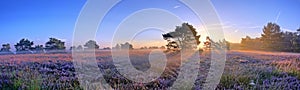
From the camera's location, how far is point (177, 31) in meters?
21.4

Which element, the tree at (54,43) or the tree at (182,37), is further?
the tree at (54,43)

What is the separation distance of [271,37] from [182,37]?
12679 millimetres

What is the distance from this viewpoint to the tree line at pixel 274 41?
27.3 metres

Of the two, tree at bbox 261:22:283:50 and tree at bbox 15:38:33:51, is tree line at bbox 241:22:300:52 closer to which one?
tree at bbox 261:22:283:50

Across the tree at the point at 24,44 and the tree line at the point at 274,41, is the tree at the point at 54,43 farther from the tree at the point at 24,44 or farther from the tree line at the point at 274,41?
the tree line at the point at 274,41

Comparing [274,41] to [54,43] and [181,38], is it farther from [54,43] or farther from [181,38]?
[54,43]

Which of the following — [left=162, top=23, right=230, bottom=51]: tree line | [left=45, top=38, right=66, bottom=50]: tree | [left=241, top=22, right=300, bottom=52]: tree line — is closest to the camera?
[left=162, top=23, right=230, bottom=51]: tree line

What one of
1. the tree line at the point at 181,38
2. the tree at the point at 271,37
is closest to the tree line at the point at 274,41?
the tree at the point at 271,37

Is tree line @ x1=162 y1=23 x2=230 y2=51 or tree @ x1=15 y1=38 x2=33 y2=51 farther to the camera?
tree @ x1=15 y1=38 x2=33 y2=51

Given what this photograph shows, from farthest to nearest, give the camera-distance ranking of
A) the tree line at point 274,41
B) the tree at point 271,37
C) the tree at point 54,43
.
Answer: the tree at point 54,43
the tree at point 271,37
the tree line at point 274,41

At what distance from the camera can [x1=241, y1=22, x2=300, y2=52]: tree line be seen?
27256 mm

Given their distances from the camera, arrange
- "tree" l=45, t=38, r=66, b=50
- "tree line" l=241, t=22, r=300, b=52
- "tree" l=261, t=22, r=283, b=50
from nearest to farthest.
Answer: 1. "tree line" l=241, t=22, r=300, b=52
2. "tree" l=261, t=22, r=283, b=50
3. "tree" l=45, t=38, r=66, b=50

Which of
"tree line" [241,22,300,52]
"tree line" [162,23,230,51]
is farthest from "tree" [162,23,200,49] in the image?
"tree line" [241,22,300,52]

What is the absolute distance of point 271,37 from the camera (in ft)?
99.7
